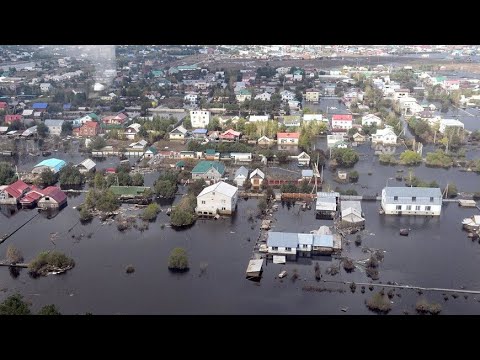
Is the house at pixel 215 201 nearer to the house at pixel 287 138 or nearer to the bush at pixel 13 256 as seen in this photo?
the bush at pixel 13 256

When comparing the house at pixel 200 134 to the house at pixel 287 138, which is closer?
the house at pixel 287 138

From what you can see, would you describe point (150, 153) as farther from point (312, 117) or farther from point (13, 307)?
point (13, 307)

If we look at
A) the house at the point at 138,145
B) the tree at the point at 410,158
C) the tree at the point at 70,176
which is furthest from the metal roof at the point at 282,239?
the house at the point at 138,145

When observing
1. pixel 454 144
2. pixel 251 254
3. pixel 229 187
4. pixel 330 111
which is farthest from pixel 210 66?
pixel 251 254

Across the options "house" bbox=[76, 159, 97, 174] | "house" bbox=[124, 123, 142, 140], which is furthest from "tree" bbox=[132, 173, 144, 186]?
"house" bbox=[124, 123, 142, 140]

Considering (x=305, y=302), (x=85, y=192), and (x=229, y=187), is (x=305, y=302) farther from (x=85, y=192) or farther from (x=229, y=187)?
(x=85, y=192)

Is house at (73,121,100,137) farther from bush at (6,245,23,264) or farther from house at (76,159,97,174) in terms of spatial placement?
bush at (6,245,23,264)

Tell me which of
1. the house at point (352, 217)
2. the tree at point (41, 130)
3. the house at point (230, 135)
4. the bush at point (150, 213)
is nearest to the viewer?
the house at point (352, 217)
